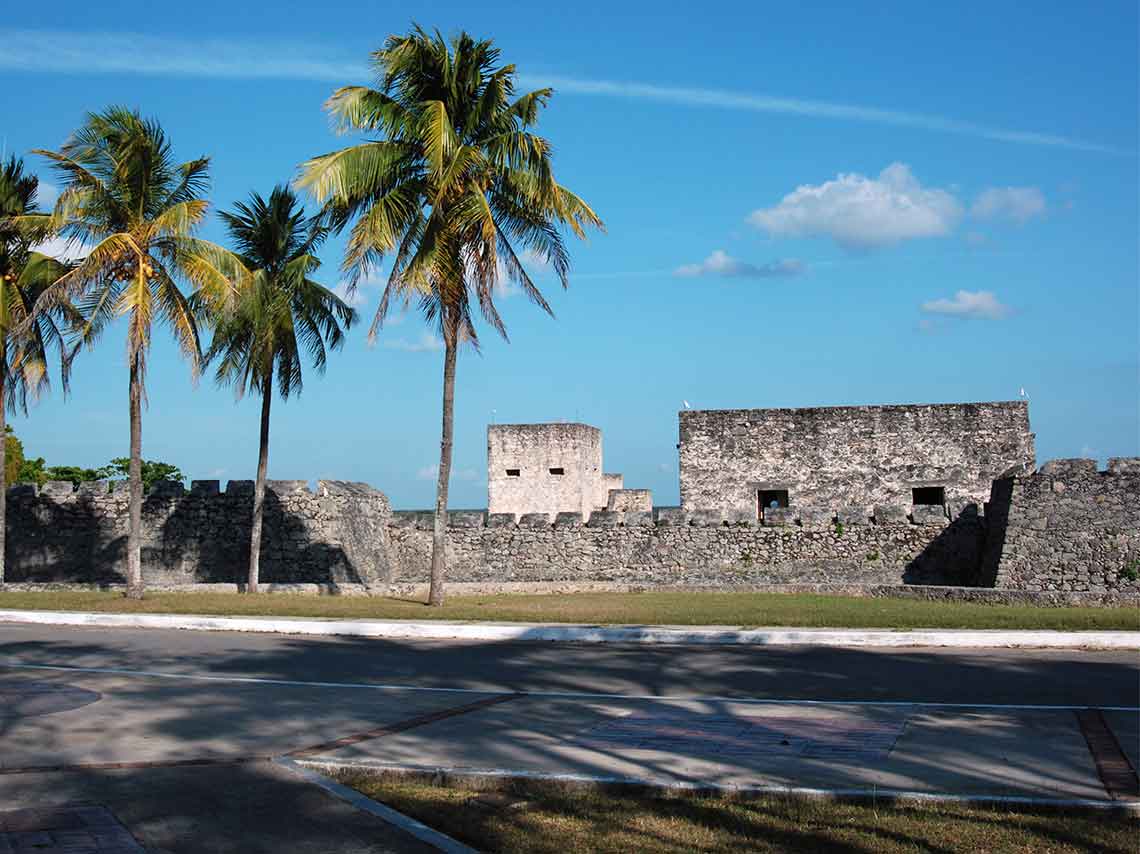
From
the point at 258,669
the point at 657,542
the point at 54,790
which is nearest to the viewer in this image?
the point at 54,790

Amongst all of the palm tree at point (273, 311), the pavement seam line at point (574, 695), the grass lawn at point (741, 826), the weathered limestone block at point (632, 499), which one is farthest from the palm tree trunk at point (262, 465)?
the grass lawn at point (741, 826)

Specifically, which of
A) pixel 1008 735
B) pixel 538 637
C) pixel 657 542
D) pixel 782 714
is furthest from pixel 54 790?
pixel 657 542

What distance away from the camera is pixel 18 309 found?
23531 millimetres

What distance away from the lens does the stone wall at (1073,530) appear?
19250 mm

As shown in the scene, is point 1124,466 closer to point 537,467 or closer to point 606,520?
point 606,520

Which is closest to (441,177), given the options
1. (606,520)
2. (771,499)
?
(606,520)

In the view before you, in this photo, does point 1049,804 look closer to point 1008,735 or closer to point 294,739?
point 1008,735

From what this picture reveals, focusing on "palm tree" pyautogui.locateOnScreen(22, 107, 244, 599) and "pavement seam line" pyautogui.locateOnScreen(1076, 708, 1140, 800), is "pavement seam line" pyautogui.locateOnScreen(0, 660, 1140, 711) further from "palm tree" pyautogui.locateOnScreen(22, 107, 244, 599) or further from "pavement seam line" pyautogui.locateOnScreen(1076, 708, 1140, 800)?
"palm tree" pyautogui.locateOnScreen(22, 107, 244, 599)

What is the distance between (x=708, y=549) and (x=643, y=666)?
13.3 m

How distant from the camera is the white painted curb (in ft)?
40.1

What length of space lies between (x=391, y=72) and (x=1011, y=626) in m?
11.7

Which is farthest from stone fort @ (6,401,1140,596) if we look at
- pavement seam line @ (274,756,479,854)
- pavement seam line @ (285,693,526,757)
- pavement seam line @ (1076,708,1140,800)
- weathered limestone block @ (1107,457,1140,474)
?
pavement seam line @ (274,756,479,854)

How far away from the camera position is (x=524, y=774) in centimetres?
660

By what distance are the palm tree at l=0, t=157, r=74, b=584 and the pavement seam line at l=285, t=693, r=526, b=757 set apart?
16.5 meters
